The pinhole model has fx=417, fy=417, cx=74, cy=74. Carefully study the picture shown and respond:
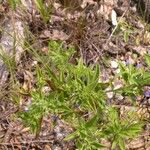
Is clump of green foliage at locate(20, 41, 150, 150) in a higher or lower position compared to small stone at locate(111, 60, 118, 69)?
lower

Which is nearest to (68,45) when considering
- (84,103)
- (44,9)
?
(44,9)

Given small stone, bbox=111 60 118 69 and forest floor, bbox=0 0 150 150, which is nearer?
forest floor, bbox=0 0 150 150

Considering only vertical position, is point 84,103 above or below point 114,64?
below

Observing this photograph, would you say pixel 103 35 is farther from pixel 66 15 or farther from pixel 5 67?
pixel 5 67

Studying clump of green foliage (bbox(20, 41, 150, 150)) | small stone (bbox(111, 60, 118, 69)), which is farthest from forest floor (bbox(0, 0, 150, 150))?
clump of green foliage (bbox(20, 41, 150, 150))

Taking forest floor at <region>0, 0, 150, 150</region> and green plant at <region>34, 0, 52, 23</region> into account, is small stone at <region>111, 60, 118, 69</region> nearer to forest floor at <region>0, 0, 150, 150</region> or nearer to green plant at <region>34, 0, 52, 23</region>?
forest floor at <region>0, 0, 150, 150</region>

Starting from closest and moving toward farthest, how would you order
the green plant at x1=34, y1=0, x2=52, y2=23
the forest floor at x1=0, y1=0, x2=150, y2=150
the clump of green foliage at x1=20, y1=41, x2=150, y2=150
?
1. the clump of green foliage at x1=20, y1=41, x2=150, y2=150
2. the forest floor at x1=0, y1=0, x2=150, y2=150
3. the green plant at x1=34, y1=0, x2=52, y2=23

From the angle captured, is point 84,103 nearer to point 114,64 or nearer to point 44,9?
point 114,64

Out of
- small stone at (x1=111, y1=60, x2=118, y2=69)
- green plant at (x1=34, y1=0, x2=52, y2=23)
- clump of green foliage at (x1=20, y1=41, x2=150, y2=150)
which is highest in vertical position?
green plant at (x1=34, y1=0, x2=52, y2=23)

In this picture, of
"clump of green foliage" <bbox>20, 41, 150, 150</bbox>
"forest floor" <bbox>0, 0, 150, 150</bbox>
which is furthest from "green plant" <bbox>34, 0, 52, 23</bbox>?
"clump of green foliage" <bbox>20, 41, 150, 150</bbox>

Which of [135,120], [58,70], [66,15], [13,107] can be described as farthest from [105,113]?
[66,15]

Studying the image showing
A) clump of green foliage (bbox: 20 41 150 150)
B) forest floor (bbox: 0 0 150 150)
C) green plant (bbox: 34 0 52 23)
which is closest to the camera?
clump of green foliage (bbox: 20 41 150 150)
